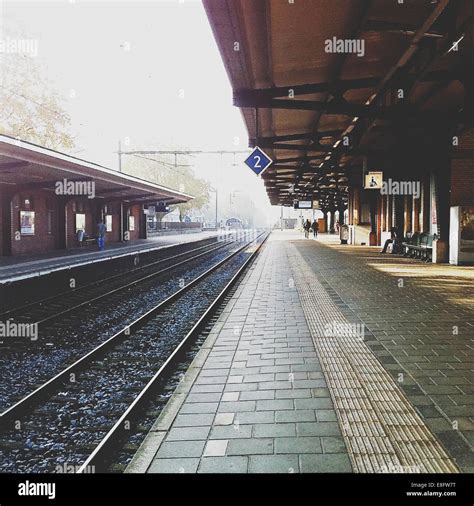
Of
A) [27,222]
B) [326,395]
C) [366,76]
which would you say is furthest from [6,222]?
[326,395]

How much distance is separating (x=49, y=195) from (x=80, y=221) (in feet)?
14.8

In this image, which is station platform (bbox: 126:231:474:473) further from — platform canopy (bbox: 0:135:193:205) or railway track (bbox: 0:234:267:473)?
platform canopy (bbox: 0:135:193:205)

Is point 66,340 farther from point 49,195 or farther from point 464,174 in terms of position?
point 49,195

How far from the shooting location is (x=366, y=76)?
990cm

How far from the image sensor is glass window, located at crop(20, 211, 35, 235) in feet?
70.7

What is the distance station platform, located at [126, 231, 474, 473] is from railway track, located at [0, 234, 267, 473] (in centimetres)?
42

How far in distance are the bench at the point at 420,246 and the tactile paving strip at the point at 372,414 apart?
11782mm

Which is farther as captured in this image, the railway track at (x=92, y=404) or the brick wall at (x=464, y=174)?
the brick wall at (x=464, y=174)

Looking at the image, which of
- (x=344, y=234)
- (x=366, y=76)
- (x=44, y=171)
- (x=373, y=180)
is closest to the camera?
(x=366, y=76)

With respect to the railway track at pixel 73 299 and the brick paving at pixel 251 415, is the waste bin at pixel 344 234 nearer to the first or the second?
the railway track at pixel 73 299

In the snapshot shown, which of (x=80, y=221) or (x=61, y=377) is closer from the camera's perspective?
(x=61, y=377)

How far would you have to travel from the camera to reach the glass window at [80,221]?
27984 millimetres

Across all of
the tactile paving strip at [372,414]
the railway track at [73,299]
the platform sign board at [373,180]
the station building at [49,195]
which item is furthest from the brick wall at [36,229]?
the tactile paving strip at [372,414]
